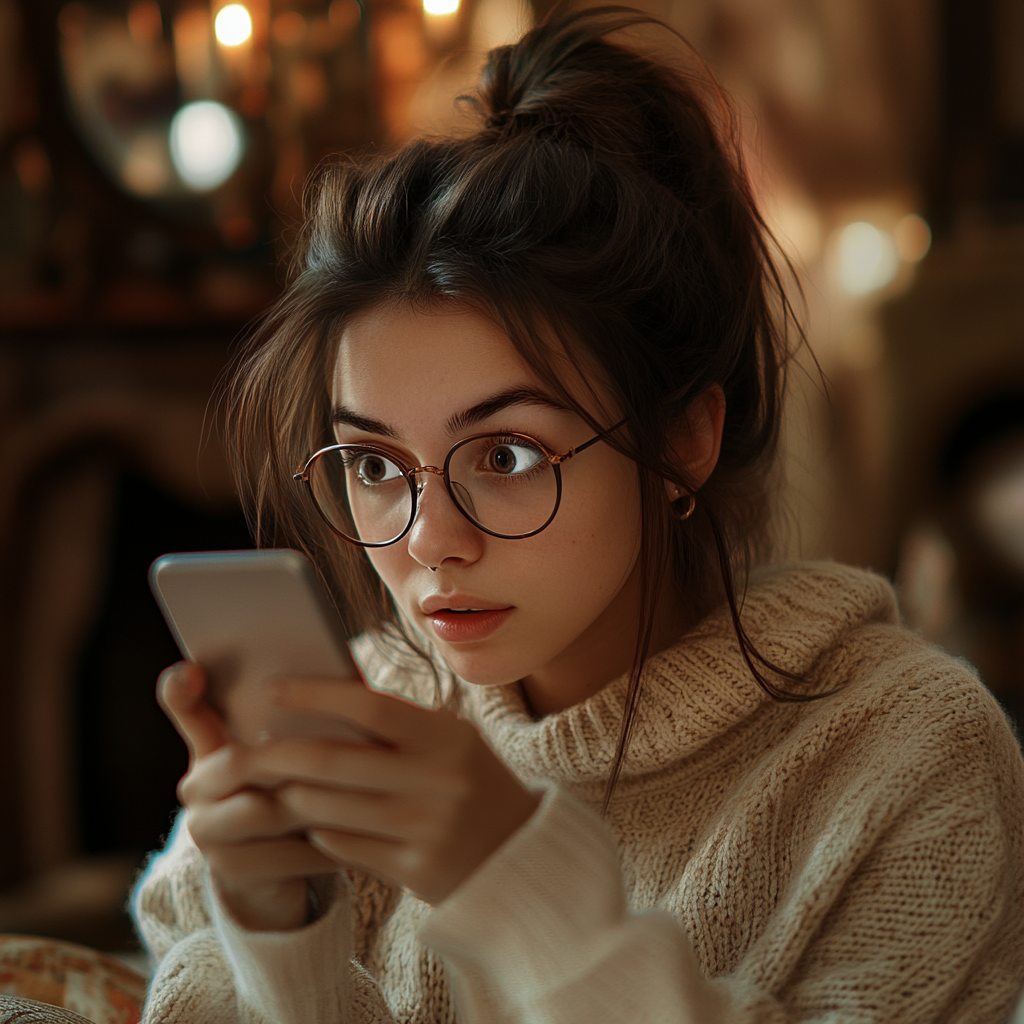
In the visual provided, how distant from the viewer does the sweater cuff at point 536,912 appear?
1.96 ft

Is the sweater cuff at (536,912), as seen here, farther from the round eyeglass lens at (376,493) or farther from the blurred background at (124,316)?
the blurred background at (124,316)

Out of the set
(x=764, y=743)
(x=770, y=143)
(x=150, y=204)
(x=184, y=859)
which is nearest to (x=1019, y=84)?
(x=770, y=143)

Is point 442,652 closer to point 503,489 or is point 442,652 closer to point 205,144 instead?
point 503,489

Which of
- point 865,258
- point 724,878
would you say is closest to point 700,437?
point 724,878

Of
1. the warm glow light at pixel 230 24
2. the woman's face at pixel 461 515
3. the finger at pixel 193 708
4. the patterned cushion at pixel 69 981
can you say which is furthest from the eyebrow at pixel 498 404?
the warm glow light at pixel 230 24

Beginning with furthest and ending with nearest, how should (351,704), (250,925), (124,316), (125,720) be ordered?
1. (125,720)
2. (124,316)
3. (250,925)
4. (351,704)

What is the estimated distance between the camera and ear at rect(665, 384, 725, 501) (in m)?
0.86

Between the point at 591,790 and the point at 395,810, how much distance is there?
0.36m

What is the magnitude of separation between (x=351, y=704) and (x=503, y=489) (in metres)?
0.23

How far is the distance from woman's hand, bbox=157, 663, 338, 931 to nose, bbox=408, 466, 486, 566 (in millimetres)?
179

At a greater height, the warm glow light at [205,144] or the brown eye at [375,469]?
the warm glow light at [205,144]

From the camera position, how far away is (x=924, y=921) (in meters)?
0.71

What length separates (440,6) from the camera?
212 cm

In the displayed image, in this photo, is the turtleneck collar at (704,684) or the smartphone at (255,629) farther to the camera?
the turtleneck collar at (704,684)
